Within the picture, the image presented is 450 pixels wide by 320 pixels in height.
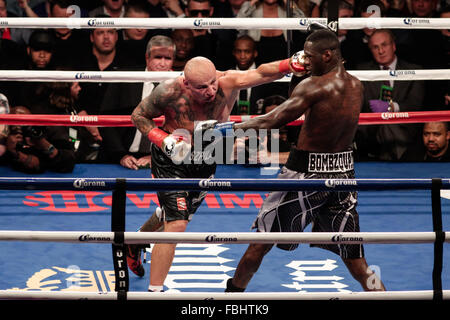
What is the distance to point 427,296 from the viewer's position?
2.72 metres

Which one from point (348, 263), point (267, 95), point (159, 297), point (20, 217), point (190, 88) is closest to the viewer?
point (159, 297)

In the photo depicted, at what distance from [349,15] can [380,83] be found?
27.6 inches

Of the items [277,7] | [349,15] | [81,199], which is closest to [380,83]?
[349,15]

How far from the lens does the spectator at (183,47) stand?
20.8 ft

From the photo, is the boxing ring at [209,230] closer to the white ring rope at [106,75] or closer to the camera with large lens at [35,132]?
the white ring rope at [106,75]

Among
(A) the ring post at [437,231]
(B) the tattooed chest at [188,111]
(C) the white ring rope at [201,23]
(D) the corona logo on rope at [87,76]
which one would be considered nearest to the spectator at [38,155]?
(D) the corona logo on rope at [87,76]

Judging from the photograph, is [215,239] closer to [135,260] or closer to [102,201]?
[135,260]

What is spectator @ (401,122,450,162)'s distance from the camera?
6438 mm

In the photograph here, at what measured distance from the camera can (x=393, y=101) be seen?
6484 mm

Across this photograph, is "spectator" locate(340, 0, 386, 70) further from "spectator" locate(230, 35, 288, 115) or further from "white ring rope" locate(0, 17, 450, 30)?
"white ring rope" locate(0, 17, 450, 30)

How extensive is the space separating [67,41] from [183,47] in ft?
3.58

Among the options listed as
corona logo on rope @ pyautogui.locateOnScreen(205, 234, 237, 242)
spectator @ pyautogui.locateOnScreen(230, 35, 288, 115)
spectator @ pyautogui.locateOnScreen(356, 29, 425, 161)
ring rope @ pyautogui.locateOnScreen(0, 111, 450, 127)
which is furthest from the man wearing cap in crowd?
corona logo on rope @ pyautogui.locateOnScreen(205, 234, 237, 242)

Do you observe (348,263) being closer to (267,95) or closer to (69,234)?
(69,234)

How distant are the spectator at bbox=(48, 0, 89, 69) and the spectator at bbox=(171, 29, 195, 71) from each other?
0.86 m
